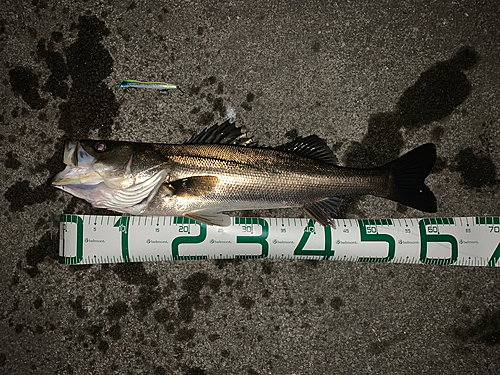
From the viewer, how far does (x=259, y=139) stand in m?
3.17

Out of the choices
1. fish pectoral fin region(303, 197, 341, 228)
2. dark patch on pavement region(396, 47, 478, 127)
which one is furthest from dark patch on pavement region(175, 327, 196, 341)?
dark patch on pavement region(396, 47, 478, 127)

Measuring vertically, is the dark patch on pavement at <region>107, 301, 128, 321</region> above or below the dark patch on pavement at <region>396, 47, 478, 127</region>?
below

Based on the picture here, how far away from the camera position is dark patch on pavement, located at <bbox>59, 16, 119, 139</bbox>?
10.2ft

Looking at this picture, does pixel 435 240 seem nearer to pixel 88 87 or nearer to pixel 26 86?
pixel 88 87

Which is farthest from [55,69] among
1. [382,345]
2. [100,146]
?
[382,345]

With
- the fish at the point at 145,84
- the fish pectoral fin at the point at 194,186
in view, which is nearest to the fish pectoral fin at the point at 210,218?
the fish pectoral fin at the point at 194,186

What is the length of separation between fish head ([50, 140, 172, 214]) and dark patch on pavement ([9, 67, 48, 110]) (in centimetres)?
103

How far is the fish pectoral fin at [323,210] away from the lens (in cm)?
289

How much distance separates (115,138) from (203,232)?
132 centimetres

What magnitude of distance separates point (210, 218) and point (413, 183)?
1.92 metres

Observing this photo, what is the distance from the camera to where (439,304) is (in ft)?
10.5

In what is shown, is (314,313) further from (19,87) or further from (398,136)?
(19,87)

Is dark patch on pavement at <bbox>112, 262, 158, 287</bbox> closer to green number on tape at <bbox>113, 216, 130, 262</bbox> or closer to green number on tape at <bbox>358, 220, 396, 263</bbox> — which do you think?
green number on tape at <bbox>113, 216, 130, 262</bbox>

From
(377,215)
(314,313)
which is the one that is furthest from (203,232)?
(377,215)
